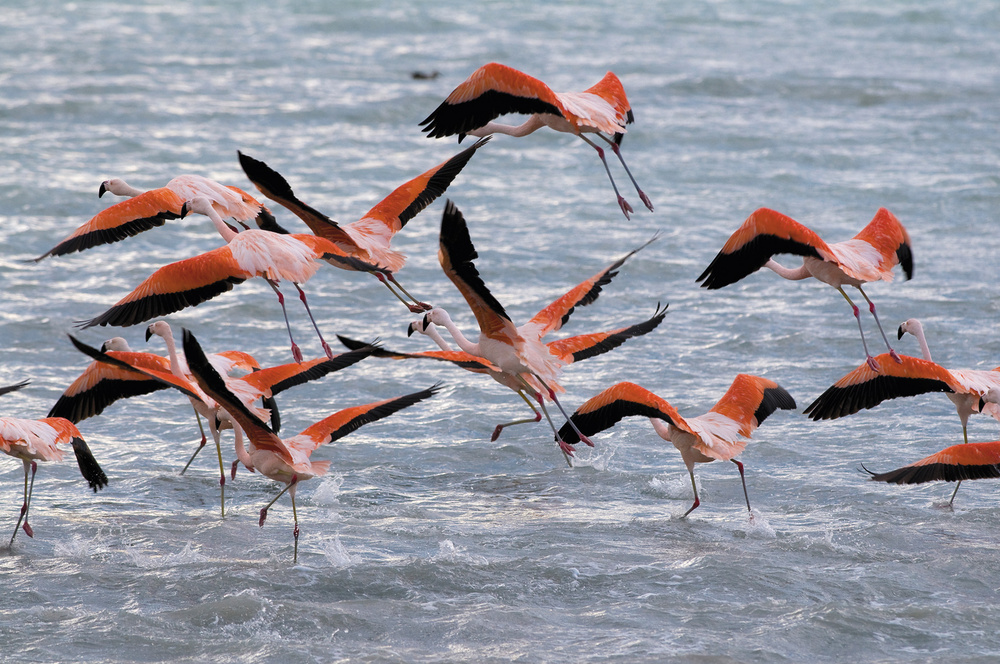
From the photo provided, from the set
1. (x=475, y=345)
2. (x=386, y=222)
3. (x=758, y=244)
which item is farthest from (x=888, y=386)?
(x=386, y=222)

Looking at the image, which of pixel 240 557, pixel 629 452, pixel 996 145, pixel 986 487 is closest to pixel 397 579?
pixel 240 557

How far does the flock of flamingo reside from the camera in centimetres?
717

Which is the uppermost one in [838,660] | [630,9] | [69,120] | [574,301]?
[630,9]

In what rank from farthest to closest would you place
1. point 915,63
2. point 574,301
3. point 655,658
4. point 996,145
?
point 915,63 < point 996,145 < point 574,301 < point 655,658

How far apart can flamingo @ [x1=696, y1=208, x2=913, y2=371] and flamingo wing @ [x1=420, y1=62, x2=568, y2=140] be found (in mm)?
1294

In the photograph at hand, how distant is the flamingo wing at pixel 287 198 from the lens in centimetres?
724

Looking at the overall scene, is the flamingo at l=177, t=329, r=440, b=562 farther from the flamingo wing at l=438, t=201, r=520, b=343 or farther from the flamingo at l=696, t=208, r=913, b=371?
the flamingo at l=696, t=208, r=913, b=371

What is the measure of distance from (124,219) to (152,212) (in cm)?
19

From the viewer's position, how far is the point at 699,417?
794 centimetres

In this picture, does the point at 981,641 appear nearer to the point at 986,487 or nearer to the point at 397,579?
the point at 986,487

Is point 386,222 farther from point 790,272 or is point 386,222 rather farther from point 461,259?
point 790,272

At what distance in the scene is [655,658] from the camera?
19.8ft

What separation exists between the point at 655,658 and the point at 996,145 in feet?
56.5

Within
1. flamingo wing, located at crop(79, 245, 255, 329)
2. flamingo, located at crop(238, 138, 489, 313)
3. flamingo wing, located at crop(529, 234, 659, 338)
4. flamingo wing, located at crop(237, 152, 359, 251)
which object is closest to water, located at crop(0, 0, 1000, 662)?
flamingo wing, located at crop(529, 234, 659, 338)
